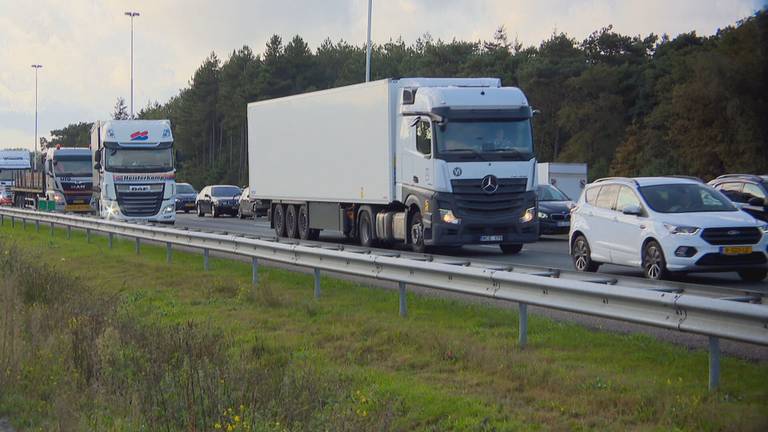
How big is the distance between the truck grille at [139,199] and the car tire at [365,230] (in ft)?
45.6

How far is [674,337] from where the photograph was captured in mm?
10984

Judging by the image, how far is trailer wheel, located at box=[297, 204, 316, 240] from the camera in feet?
93.9

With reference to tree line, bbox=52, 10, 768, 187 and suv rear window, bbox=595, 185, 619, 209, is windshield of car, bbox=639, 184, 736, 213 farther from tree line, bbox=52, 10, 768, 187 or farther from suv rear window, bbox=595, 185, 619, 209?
tree line, bbox=52, 10, 768, 187

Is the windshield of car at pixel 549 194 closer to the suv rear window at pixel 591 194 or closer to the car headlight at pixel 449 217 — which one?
the car headlight at pixel 449 217

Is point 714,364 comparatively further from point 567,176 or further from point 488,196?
point 567,176

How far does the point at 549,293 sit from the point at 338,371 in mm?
2064

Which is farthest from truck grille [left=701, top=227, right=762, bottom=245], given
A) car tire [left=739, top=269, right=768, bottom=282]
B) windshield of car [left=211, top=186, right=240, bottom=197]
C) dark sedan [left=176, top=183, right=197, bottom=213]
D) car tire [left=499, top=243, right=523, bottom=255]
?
dark sedan [left=176, top=183, right=197, bottom=213]

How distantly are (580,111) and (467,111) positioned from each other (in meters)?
56.6

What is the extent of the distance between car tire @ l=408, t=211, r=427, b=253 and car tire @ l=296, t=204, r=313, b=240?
610 centimetres

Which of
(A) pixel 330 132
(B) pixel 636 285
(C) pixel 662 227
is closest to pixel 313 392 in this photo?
(B) pixel 636 285

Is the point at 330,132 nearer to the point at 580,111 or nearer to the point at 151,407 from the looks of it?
the point at 151,407

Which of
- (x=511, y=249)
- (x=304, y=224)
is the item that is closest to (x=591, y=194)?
(x=511, y=249)

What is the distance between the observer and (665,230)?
1628 cm

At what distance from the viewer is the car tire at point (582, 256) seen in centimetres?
1844
